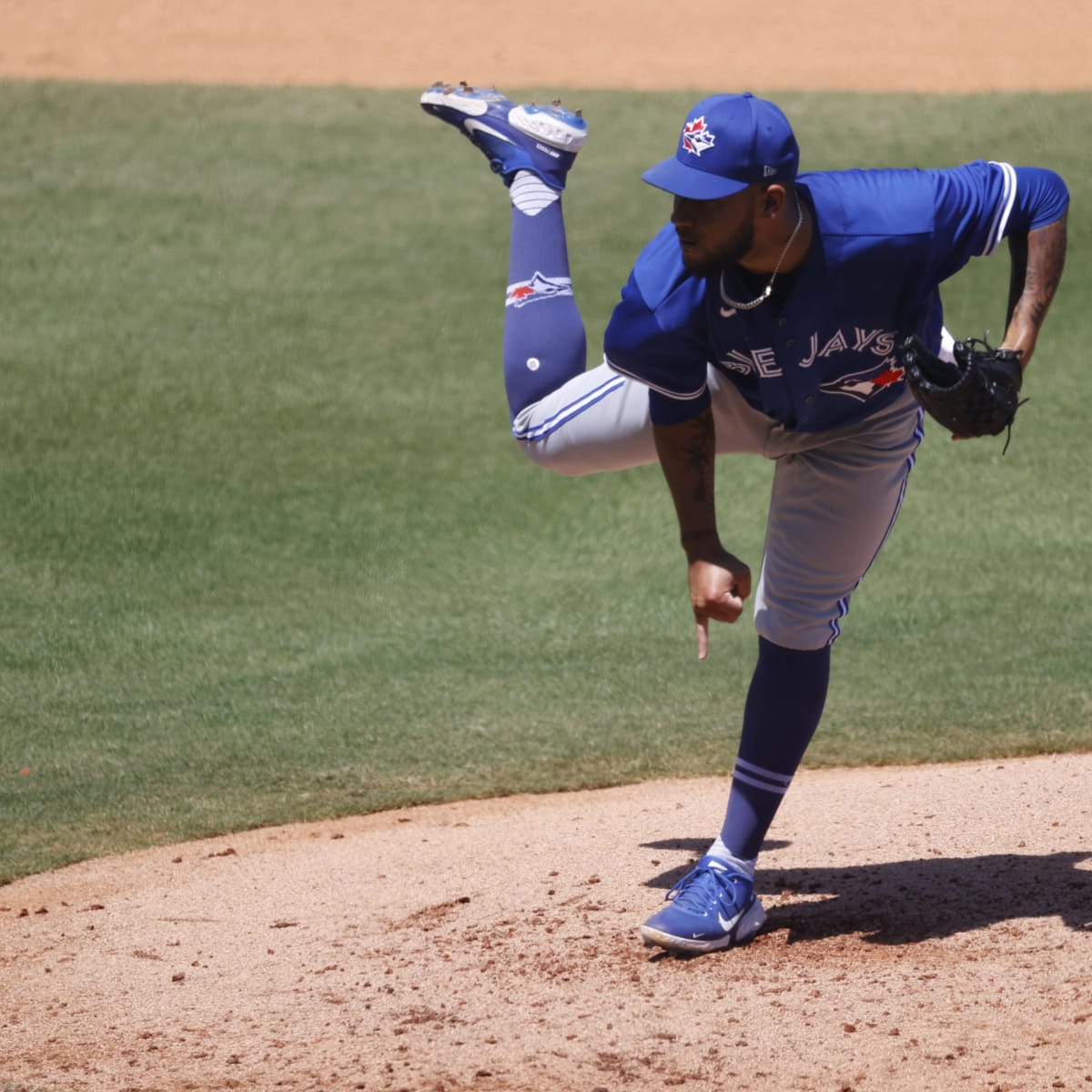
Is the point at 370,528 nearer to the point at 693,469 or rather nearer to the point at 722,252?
the point at 693,469

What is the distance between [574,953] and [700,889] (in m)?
0.31

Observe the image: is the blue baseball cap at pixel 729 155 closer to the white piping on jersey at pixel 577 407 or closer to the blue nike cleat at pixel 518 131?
the white piping on jersey at pixel 577 407

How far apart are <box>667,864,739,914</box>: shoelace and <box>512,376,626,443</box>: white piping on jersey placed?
1.07 meters

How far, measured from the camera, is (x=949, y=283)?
9500 mm

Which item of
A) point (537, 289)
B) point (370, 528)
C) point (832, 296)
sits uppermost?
point (832, 296)

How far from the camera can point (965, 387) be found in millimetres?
3006

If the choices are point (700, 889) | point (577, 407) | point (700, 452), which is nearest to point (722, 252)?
point (700, 452)

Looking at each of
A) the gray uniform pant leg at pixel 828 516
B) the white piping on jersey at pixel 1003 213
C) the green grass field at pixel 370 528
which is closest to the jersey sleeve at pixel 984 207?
the white piping on jersey at pixel 1003 213

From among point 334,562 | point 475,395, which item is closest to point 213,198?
point 475,395

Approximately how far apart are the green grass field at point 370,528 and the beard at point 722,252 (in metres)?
2.28

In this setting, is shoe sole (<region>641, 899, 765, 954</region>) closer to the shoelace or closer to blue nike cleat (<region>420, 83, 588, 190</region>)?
the shoelace

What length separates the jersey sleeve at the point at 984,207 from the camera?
3.18 meters

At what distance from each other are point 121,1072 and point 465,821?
173 cm

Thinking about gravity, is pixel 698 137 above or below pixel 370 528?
above
